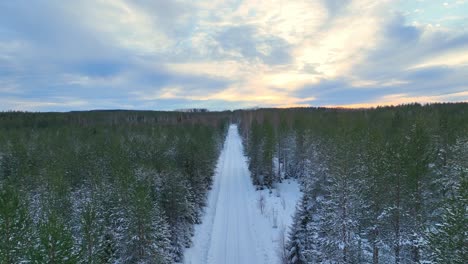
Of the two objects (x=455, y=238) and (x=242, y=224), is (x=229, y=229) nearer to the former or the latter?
(x=242, y=224)

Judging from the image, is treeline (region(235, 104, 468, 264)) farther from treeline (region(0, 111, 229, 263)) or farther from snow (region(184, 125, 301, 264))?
treeline (region(0, 111, 229, 263))

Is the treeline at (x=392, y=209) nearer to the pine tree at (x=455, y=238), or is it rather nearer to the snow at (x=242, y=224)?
the pine tree at (x=455, y=238)

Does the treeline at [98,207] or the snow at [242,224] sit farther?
the snow at [242,224]

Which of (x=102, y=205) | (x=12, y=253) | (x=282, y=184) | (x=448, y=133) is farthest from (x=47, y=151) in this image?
(x=448, y=133)

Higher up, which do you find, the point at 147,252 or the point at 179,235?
the point at 147,252

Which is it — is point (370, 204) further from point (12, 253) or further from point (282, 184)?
point (282, 184)

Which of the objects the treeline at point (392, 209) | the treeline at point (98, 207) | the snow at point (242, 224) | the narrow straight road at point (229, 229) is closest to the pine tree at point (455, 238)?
the treeline at point (392, 209)

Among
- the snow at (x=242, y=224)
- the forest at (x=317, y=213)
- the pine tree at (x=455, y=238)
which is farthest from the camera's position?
the snow at (x=242, y=224)

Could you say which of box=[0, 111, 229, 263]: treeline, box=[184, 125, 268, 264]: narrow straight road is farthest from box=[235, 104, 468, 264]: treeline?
box=[0, 111, 229, 263]: treeline
